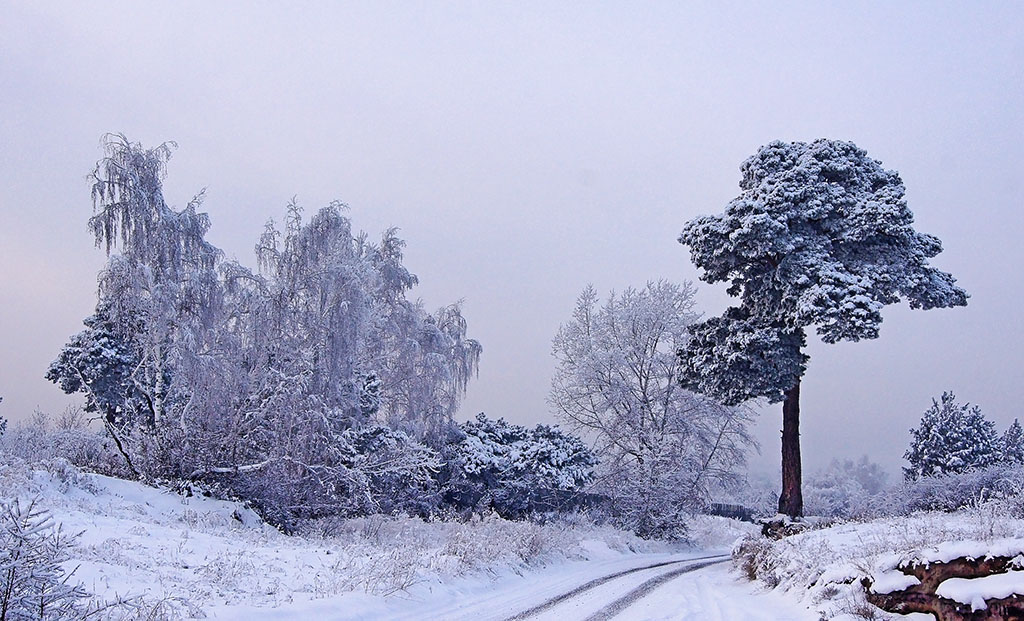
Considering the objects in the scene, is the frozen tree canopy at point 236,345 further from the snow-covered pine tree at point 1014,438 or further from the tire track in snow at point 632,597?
the snow-covered pine tree at point 1014,438

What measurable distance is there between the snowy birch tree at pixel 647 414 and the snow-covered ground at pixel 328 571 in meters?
13.3

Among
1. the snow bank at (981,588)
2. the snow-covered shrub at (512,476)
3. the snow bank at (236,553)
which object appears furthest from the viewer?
the snow-covered shrub at (512,476)

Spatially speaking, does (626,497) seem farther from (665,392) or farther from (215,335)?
(215,335)

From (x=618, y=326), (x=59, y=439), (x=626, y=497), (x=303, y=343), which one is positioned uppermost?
(x=618, y=326)

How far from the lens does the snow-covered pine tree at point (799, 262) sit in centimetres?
1934

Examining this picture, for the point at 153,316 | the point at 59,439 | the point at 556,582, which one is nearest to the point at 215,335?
the point at 153,316

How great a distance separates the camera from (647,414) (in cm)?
3503

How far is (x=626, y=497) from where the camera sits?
33.9m

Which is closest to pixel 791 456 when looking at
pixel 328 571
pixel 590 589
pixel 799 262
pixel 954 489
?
pixel 954 489

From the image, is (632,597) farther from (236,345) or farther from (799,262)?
(236,345)

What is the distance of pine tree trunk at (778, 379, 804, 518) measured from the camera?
19845mm

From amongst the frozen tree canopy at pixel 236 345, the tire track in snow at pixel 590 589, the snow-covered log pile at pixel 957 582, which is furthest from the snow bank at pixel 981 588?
the frozen tree canopy at pixel 236 345

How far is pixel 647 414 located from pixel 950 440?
747 inches

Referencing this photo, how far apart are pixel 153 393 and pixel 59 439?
5.70 metres
